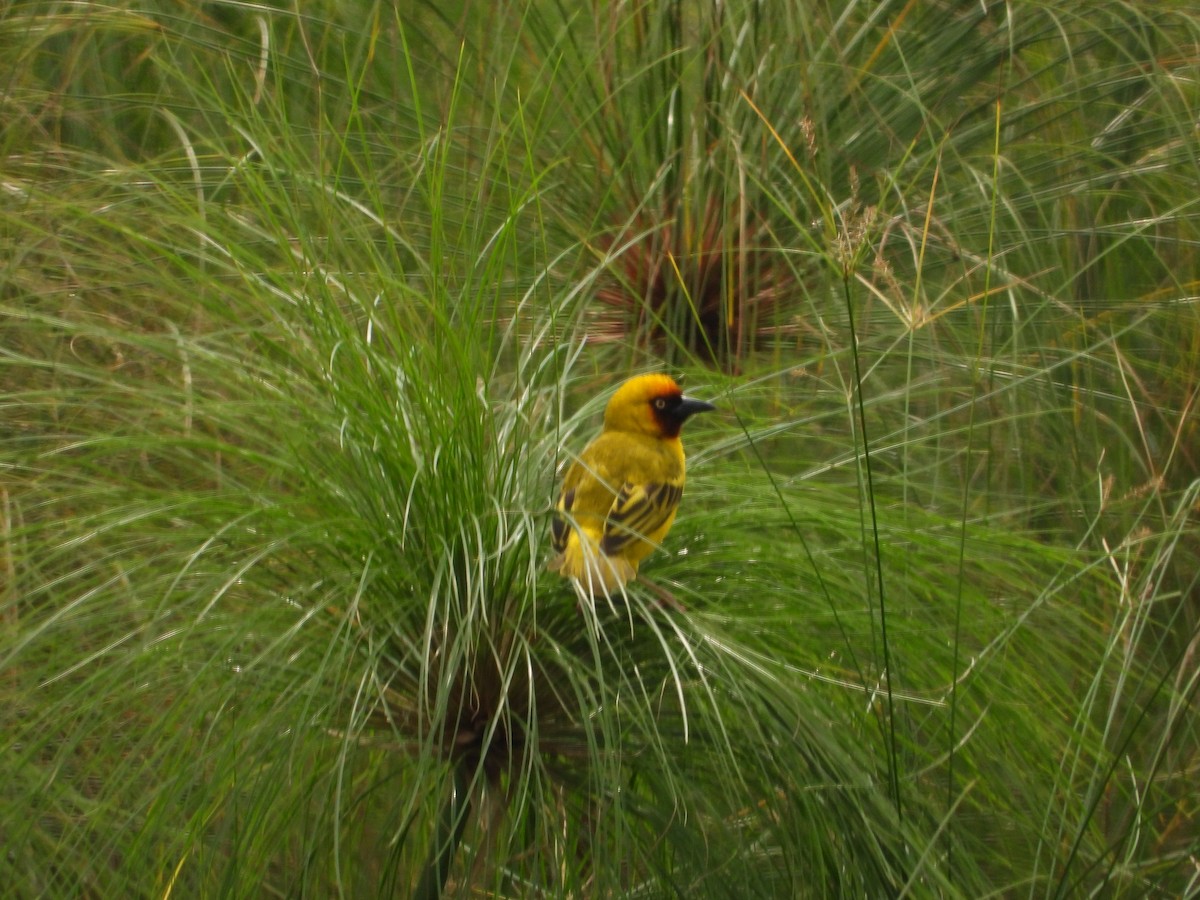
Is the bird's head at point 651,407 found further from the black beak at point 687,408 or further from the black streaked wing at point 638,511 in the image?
the black streaked wing at point 638,511

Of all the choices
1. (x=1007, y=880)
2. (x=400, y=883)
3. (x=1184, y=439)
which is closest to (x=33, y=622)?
(x=400, y=883)

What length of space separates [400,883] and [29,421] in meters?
0.66

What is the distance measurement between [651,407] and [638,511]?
29cm

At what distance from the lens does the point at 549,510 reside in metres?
1.51

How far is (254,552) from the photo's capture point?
1.56 m

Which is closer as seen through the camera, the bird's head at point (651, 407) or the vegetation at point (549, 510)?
the vegetation at point (549, 510)

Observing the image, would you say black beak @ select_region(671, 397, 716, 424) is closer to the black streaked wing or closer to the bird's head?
the bird's head

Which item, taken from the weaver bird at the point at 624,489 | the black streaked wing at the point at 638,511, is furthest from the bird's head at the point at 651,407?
the black streaked wing at the point at 638,511

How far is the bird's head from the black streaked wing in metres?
0.14

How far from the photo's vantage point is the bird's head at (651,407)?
6.06 feet

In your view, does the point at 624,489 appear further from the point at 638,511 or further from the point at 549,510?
the point at 549,510

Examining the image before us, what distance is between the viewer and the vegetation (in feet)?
4.82

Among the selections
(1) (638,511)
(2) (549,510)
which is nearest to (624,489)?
(1) (638,511)

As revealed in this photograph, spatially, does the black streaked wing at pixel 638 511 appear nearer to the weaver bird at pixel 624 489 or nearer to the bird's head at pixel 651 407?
the weaver bird at pixel 624 489
